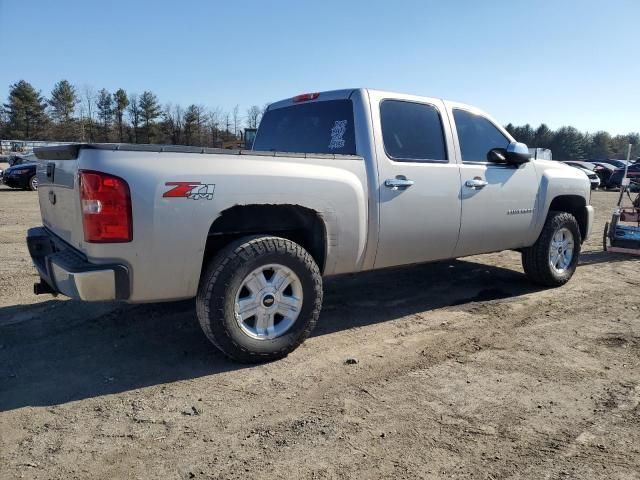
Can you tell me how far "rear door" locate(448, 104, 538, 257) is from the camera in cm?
476

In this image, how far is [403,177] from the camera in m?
4.18

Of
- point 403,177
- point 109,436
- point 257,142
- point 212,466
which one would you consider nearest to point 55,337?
point 109,436

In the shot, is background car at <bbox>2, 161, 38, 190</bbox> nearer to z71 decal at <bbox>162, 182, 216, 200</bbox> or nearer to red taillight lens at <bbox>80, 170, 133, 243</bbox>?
red taillight lens at <bbox>80, 170, 133, 243</bbox>

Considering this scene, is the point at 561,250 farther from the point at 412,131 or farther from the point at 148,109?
the point at 148,109

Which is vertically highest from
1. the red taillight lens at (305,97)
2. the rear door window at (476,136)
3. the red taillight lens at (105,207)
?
the red taillight lens at (305,97)

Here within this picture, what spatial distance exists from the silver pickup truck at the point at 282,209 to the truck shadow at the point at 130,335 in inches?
18.9

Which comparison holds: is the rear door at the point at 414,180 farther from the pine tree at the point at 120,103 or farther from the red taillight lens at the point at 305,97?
the pine tree at the point at 120,103

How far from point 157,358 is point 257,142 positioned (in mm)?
2624

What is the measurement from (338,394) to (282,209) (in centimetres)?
140

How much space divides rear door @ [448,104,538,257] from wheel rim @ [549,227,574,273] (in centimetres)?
54

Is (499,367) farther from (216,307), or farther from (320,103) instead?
(320,103)

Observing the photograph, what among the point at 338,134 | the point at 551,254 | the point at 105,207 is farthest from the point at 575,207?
the point at 105,207

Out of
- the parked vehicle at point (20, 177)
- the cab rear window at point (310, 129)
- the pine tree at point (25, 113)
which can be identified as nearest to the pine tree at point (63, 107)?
the pine tree at point (25, 113)

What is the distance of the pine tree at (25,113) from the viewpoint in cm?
6391
